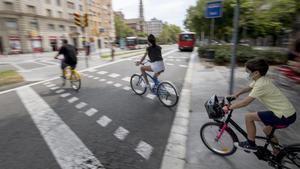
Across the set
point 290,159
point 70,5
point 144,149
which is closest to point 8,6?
point 70,5

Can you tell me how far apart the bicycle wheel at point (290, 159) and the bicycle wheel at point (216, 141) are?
1.98 ft

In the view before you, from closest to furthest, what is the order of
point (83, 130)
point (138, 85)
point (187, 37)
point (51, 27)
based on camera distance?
point (83, 130) → point (138, 85) → point (187, 37) → point (51, 27)

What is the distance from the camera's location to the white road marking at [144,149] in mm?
3234

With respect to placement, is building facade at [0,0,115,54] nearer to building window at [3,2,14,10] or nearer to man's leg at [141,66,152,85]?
building window at [3,2,14,10]

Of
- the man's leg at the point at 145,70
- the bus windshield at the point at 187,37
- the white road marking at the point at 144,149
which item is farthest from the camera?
the bus windshield at the point at 187,37

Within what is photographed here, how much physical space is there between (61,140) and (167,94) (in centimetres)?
299

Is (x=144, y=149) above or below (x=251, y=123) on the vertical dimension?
below

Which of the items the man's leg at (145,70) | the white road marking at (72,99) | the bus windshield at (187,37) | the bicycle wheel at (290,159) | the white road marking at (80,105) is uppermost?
the bus windshield at (187,37)

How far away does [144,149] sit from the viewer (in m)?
3.41

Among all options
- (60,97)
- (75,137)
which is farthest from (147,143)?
(60,97)

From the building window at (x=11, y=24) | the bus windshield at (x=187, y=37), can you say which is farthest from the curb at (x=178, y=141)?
the building window at (x=11, y=24)

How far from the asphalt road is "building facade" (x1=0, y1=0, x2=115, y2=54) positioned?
79.5 feet

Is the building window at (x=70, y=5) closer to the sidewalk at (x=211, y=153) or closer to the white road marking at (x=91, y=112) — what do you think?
the white road marking at (x=91, y=112)

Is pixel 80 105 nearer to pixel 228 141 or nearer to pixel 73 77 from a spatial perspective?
pixel 73 77
